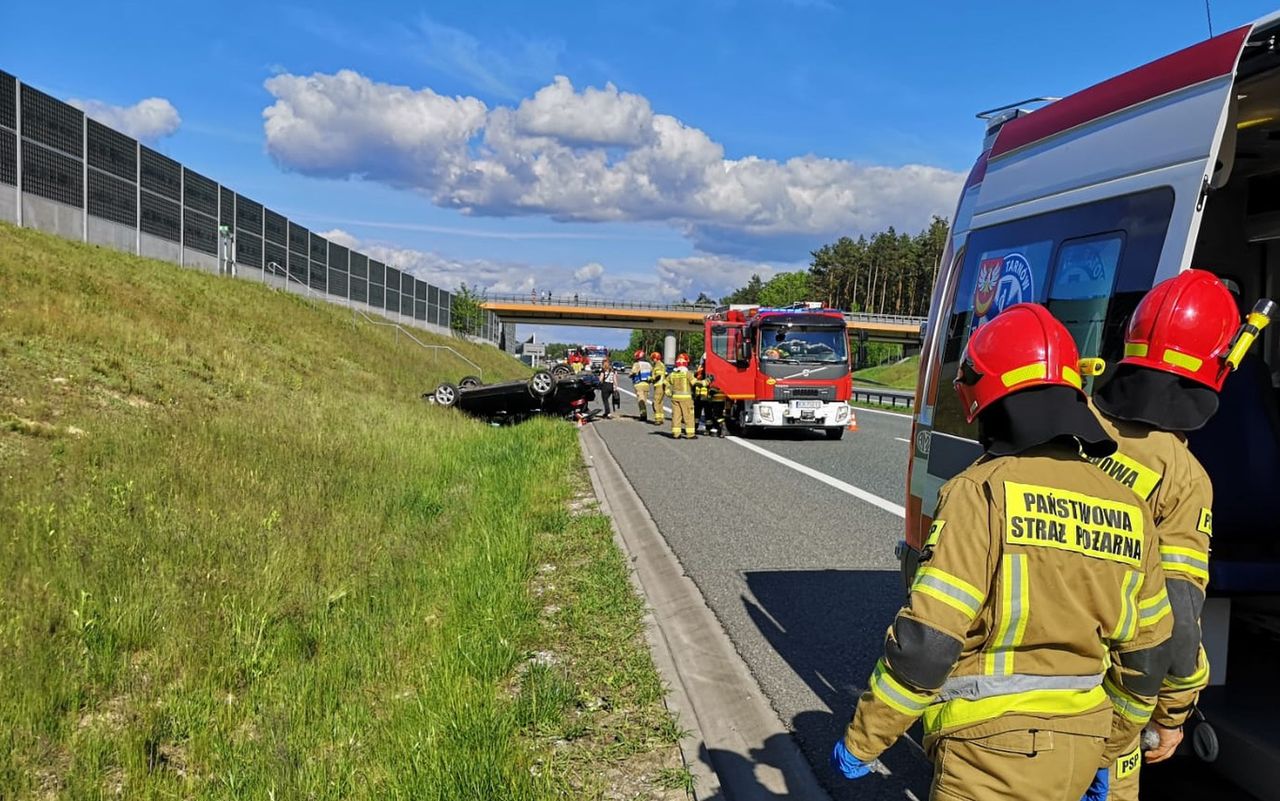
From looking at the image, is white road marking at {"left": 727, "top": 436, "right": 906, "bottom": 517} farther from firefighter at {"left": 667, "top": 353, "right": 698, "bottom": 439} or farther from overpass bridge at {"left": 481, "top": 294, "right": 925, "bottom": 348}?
overpass bridge at {"left": 481, "top": 294, "right": 925, "bottom": 348}

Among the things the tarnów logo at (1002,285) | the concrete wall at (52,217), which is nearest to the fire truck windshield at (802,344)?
the tarnów logo at (1002,285)

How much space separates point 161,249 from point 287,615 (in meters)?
25.1

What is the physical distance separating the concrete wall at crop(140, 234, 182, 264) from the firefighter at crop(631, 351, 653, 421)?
14966 millimetres

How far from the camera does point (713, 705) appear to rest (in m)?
4.11

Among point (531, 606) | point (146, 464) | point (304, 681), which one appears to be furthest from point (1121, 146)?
point (146, 464)

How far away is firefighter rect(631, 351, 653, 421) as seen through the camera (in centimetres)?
2523

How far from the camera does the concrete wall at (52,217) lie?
19938mm

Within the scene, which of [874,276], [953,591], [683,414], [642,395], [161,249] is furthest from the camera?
[874,276]

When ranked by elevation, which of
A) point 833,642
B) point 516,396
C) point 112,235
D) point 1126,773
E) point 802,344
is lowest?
point 516,396

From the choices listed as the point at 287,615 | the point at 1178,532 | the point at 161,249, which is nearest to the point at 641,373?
the point at 161,249

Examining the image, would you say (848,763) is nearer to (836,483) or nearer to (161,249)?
(836,483)

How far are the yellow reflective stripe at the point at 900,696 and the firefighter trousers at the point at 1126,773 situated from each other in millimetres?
777

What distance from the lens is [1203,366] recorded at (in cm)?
254

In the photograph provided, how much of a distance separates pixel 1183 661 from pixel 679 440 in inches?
622
